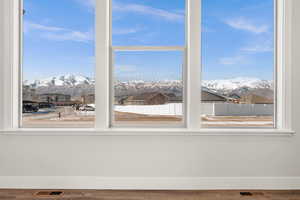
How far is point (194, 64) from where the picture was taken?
2.74 m

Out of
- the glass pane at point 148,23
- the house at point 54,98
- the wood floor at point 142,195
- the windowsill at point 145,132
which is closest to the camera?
the wood floor at point 142,195

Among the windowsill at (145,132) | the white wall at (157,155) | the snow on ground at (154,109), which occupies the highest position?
the snow on ground at (154,109)

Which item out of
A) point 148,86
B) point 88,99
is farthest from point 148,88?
point 88,99

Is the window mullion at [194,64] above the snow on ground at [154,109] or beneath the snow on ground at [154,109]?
above

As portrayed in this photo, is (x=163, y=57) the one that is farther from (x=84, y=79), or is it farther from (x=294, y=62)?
(x=294, y=62)

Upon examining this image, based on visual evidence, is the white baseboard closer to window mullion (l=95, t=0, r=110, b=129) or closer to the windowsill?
the windowsill

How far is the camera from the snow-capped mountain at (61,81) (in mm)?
2891

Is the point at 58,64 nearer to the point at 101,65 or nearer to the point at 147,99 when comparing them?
the point at 101,65

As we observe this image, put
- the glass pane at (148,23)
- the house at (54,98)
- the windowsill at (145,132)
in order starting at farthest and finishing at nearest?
the house at (54,98) < the glass pane at (148,23) < the windowsill at (145,132)

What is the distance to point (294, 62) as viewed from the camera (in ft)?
8.88

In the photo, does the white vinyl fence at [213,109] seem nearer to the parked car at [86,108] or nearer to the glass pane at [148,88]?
the glass pane at [148,88]

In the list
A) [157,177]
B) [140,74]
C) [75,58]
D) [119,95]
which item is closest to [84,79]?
[75,58]

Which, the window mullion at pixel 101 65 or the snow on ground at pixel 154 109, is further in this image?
the snow on ground at pixel 154 109

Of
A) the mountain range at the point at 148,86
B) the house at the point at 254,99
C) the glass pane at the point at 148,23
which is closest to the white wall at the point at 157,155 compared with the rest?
the house at the point at 254,99
